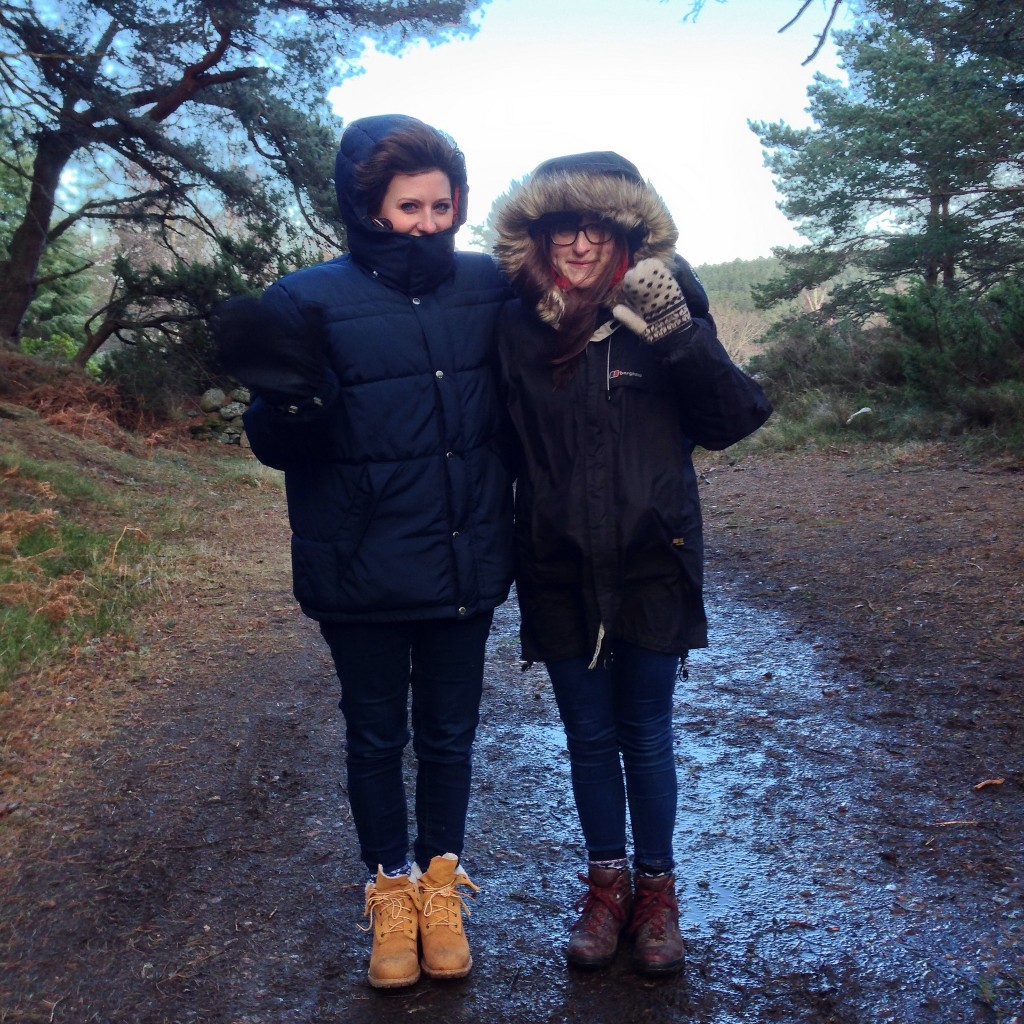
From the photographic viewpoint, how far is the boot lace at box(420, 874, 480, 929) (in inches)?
105

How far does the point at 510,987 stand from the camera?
2.53 m

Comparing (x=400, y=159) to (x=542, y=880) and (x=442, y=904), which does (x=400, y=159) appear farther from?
(x=542, y=880)

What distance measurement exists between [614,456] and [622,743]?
2.61ft

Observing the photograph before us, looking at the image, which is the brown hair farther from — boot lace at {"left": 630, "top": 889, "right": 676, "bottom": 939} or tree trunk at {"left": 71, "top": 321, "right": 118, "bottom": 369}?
tree trunk at {"left": 71, "top": 321, "right": 118, "bottom": 369}

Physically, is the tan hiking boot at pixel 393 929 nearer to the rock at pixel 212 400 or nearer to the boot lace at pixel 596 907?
the boot lace at pixel 596 907

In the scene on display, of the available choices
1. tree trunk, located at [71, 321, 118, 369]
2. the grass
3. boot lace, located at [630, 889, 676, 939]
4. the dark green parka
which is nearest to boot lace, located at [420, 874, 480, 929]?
boot lace, located at [630, 889, 676, 939]

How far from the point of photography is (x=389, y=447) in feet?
8.25

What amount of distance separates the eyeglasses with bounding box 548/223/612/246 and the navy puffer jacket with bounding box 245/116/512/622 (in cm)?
27

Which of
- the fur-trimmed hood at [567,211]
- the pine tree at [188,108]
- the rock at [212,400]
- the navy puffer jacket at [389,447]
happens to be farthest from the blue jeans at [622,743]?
the rock at [212,400]

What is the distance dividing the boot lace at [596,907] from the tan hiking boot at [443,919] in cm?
31

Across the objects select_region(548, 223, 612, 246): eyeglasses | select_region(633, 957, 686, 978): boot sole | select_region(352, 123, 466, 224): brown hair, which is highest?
select_region(352, 123, 466, 224): brown hair

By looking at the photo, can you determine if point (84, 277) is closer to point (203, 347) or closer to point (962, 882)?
point (203, 347)

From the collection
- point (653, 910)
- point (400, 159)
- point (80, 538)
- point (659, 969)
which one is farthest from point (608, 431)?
point (80, 538)

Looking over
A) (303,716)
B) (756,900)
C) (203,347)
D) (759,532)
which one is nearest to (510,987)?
(756,900)
